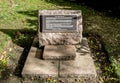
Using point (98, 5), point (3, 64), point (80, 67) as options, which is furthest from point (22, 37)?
point (98, 5)

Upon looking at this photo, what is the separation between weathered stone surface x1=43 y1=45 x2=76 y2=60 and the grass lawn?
0.96m

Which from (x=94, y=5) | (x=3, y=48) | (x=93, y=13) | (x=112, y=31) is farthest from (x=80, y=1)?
(x=3, y=48)

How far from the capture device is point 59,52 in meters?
7.07

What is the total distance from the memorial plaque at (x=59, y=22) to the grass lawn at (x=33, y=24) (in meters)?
1.07

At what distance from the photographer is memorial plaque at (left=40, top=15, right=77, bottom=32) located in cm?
744

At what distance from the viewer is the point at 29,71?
248 inches

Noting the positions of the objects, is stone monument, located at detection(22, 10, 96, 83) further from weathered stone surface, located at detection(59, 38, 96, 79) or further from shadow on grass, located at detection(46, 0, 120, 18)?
shadow on grass, located at detection(46, 0, 120, 18)

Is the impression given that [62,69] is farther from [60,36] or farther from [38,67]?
[60,36]

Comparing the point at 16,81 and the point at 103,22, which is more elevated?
the point at 16,81

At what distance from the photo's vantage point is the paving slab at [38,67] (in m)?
6.22

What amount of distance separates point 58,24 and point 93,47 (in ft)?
4.09

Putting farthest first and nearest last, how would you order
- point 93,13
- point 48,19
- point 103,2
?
point 103,2, point 93,13, point 48,19

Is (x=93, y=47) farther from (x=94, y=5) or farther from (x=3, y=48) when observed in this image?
(x=94, y=5)

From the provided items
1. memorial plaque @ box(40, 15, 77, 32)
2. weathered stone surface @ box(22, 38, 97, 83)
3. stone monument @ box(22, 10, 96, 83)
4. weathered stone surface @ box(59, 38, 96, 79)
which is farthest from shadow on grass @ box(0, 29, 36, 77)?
weathered stone surface @ box(59, 38, 96, 79)
